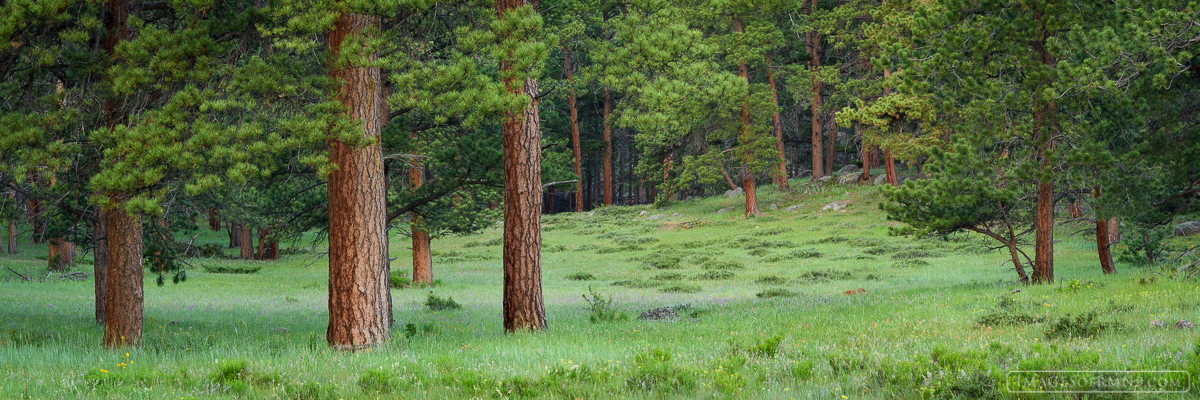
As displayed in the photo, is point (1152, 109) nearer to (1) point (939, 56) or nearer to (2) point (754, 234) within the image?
(1) point (939, 56)

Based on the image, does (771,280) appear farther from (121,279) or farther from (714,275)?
(121,279)

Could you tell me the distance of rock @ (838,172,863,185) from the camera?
3994cm

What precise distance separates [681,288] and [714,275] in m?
3.46

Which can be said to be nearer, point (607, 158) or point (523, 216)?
point (523, 216)

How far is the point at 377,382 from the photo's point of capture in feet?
18.1

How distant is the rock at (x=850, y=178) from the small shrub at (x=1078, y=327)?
3339cm

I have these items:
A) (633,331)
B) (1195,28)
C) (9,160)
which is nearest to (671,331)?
(633,331)

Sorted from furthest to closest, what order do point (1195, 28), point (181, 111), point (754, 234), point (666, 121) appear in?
point (754, 234)
point (666, 121)
point (1195, 28)
point (181, 111)

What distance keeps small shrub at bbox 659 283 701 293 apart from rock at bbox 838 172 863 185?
22.5m

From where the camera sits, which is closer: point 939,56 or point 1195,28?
point 1195,28

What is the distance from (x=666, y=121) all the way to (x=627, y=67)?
96 cm

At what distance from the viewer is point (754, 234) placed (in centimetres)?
3228

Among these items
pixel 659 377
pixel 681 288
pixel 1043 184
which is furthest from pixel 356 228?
pixel 681 288

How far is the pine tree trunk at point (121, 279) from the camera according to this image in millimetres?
9070
